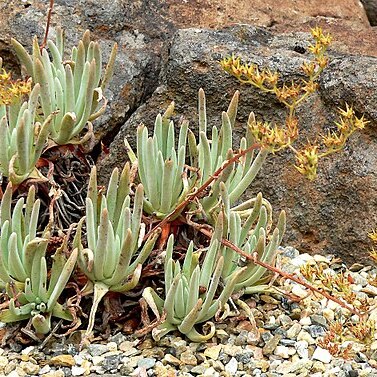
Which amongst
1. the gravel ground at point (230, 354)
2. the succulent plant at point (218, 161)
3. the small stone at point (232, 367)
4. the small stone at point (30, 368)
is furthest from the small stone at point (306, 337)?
the small stone at point (30, 368)

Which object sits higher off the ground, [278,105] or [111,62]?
[111,62]

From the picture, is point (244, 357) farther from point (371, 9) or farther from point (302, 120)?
point (371, 9)

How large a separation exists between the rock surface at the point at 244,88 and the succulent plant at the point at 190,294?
82cm

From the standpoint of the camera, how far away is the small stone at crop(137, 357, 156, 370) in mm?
2344

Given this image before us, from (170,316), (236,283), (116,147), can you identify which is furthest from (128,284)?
(116,147)

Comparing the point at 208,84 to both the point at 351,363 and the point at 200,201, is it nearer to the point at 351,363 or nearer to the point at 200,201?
the point at 200,201

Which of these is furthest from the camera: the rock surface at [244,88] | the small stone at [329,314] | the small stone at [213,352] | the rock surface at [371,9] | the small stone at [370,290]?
the rock surface at [371,9]

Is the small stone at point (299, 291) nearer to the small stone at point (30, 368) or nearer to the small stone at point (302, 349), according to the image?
the small stone at point (302, 349)

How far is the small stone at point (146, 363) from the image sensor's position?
2.34m

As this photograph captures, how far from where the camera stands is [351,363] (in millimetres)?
2424

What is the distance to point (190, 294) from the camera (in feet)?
7.66

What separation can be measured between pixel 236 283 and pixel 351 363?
418 millimetres

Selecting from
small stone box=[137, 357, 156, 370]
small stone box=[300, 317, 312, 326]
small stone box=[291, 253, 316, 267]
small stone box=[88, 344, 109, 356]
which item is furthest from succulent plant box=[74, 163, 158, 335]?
small stone box=[291, 253, 316, 267]

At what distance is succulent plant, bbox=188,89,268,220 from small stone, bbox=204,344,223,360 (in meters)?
0.45
